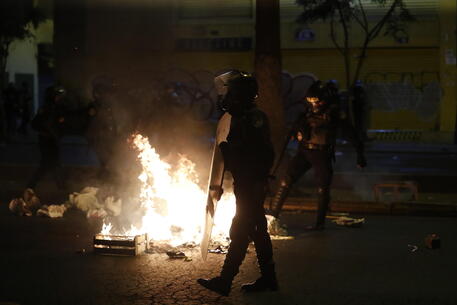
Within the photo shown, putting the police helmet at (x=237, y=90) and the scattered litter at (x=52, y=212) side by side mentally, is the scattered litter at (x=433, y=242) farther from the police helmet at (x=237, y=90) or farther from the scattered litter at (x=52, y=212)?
the scattered litter at (x=52, y=212)

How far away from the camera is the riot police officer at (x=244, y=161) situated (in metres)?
5.06

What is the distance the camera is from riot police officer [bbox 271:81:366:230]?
7.72 m

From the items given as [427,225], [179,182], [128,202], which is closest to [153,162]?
[179,182]

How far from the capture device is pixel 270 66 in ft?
32.8

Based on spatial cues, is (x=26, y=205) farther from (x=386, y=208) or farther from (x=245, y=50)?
(x=245, y=50)

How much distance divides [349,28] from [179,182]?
16.2 metres

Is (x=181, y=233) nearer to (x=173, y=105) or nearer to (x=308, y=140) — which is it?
(x=308, y=140)

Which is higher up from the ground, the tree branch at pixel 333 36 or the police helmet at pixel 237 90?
the tree branch at pixel 333 36

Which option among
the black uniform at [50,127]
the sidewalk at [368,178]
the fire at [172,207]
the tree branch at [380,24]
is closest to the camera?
the fire at [172,207]

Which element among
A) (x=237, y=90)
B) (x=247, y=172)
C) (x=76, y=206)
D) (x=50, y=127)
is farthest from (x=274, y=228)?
(x=50, y=127)

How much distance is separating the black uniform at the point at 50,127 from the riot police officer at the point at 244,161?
5249 mm

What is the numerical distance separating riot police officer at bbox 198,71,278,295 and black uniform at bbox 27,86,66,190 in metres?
5.25

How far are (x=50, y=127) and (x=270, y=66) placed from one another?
11.7 feet

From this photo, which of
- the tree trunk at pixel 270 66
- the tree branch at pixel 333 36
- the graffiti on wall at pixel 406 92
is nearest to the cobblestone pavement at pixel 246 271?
the tree trunk at pixel 270 66
